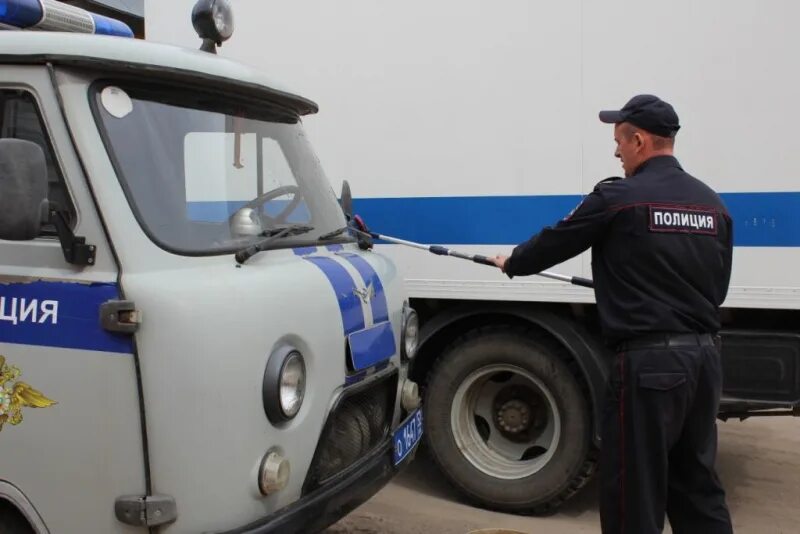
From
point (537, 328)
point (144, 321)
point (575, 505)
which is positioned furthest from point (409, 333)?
point (575, 505)

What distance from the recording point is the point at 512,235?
162 inches

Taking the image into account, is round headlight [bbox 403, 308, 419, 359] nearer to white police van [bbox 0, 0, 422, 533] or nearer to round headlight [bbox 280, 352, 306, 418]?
white police van [bbox 0, 0, 422, 533]

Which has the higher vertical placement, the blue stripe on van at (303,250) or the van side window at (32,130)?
the van side window at (32,130)

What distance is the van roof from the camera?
233cm

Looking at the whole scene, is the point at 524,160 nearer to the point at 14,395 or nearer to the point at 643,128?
the point at 643,128

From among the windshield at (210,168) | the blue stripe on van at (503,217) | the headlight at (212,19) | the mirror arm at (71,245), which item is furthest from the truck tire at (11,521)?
the blue stripe on van at (503,217)

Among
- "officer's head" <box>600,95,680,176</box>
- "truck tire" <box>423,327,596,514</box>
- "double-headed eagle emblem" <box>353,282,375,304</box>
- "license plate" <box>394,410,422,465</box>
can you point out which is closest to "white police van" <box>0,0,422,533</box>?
"double-headed eagle emblem" <box>353,282,375,304</box>

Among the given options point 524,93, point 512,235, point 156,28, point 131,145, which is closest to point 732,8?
point 524,93

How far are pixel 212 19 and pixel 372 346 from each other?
5.11 feet

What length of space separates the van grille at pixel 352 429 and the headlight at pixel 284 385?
23cm

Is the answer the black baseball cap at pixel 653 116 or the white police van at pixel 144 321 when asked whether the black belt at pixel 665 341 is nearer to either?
the black baseball cap at pixel 653 116

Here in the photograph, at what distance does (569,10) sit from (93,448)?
322cm

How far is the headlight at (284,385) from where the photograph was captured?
2.35 metres

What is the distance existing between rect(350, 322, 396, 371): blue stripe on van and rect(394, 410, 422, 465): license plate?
355mm
